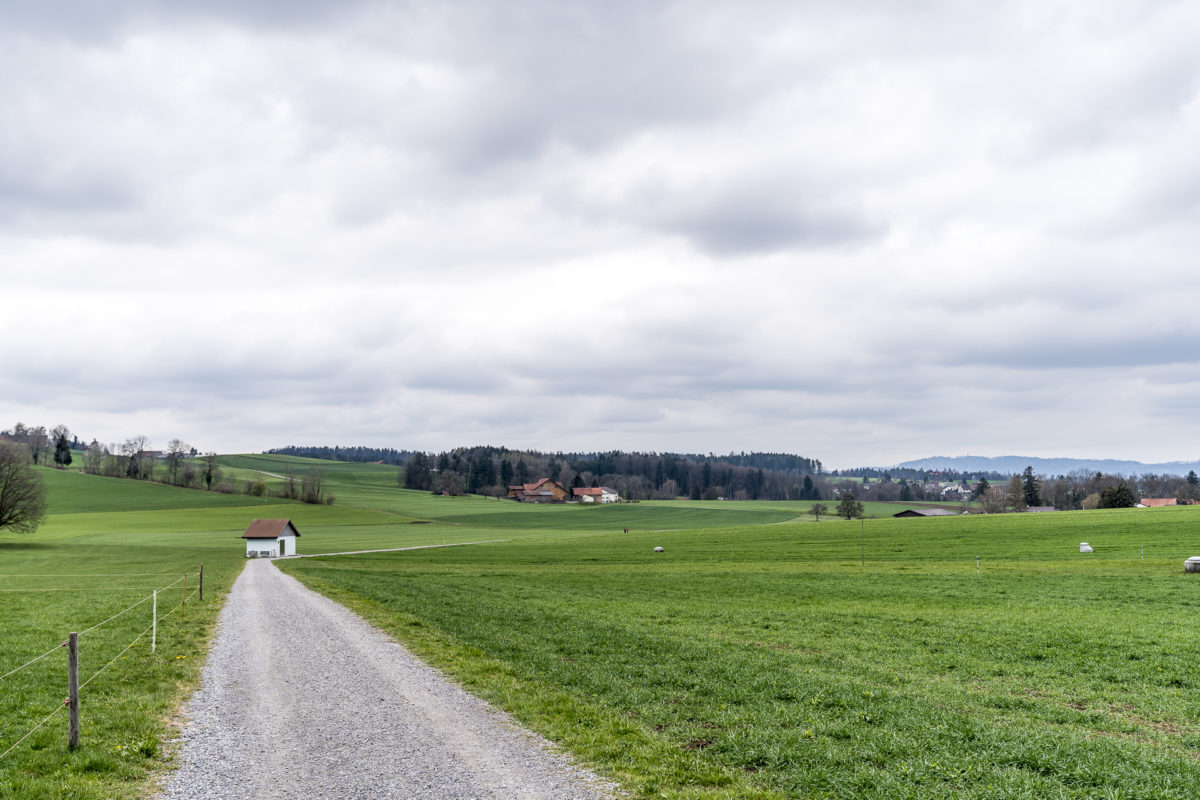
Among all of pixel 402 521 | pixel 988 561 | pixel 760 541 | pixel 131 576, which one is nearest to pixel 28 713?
pixel 131 576

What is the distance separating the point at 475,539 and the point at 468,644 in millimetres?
86171

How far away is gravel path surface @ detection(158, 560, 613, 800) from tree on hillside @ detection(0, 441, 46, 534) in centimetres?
8918

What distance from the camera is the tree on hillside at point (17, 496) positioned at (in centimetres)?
8638

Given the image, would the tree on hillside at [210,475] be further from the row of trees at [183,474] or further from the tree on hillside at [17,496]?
the tree on hillside at [17,496]

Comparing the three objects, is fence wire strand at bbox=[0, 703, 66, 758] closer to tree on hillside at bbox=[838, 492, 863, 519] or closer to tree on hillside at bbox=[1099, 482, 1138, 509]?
tree on hillside at bbox=[838, 492, 863, 519]

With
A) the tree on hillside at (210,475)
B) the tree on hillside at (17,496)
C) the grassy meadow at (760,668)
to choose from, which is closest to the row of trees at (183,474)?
the tree on hillside at (210,475)

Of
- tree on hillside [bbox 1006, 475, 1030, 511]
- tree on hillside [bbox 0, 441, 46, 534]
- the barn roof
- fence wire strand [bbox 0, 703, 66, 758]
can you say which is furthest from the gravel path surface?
tree on hillside [bbox 1006, 475, 1030, 511]

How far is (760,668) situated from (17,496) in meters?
102

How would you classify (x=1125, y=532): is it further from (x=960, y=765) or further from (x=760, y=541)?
(x=960, y=765)

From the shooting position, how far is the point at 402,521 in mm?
135625

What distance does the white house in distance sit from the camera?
81.3 m

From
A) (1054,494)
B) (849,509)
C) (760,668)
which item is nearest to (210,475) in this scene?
(849,509)

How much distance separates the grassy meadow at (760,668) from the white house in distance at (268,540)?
30358 millimetres

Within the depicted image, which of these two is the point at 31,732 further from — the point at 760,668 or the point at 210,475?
the point at 210,475
